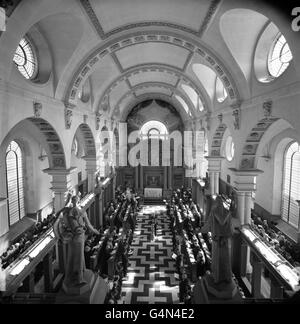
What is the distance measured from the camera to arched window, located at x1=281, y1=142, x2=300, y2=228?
1336cm

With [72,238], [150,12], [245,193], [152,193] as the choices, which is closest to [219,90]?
[245,193]

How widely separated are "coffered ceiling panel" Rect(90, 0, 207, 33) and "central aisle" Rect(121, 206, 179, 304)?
1008cm

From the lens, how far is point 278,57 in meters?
8.84

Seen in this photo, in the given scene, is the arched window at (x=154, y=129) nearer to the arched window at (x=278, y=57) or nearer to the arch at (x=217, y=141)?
the arch at (x=217, y=141)

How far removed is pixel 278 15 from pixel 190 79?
941 centimetres

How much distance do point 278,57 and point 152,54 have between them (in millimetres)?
7538

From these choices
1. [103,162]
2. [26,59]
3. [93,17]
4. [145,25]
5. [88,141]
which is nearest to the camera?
[93,17]

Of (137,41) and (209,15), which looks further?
(137,41)

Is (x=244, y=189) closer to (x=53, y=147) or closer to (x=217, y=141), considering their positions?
(x=217, y=141)

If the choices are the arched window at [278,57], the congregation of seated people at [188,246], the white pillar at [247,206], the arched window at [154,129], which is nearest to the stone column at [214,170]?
the congregation of seated people at [188,246]

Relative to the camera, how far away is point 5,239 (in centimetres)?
1213

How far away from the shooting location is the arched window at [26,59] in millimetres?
8712

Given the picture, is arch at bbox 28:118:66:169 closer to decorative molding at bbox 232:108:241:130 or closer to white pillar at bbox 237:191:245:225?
decorative molding at bbox 232:108:241:130
